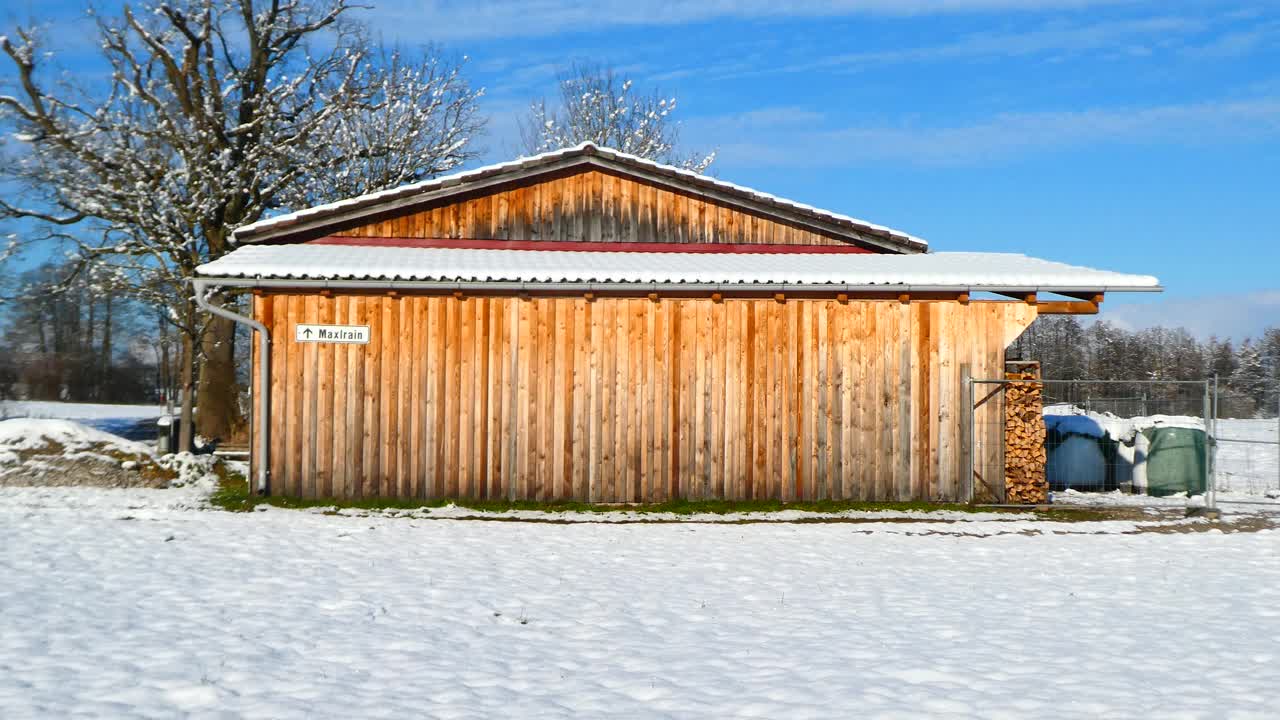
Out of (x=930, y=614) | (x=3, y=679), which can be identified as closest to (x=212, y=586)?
(x=3, y=679)

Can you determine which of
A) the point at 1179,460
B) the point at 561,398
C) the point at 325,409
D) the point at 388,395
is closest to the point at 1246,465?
the point at 1179,460

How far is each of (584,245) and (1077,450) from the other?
31.3ft

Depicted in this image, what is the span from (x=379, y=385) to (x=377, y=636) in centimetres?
751

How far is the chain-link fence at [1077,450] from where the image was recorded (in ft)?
48.0

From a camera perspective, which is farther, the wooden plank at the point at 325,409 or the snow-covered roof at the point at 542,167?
the snow-covered roof at the point at 542,167

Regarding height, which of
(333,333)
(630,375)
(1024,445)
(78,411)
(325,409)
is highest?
(333,333)

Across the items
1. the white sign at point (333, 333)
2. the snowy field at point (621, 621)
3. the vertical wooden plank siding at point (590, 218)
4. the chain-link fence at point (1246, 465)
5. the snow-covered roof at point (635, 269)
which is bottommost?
the snowy field at point (621, 621)

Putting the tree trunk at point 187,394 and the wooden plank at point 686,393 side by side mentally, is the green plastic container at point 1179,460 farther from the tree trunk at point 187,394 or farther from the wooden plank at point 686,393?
the tree trunk at point 187,394

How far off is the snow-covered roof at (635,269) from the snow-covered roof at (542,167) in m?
0.41

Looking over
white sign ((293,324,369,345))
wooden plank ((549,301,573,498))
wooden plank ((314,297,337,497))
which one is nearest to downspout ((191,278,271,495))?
white sign ((293,324,369,345))

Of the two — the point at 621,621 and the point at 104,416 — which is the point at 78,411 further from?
the point at 621,621

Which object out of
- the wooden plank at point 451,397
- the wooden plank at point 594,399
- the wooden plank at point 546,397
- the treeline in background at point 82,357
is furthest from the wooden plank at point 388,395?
the treeline in background at point 82,357

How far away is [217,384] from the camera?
2580cm

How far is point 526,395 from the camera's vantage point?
14.3m
